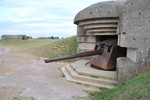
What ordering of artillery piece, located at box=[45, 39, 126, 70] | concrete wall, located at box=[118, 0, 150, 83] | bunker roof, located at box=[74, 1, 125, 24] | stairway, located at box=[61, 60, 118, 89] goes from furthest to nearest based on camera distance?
1. artillery piece, located at box=[45, 39, 126, 70]
2. bunker roof, located at box=[74, 1, 125, 24]
3. stairway, located at box=[61, 60, 118, 89]
4. concrete wall, located at box=[118, 0, 150, 83]

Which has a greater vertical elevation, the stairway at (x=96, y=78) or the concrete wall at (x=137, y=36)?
the concrete wall at (x=137, y=36)

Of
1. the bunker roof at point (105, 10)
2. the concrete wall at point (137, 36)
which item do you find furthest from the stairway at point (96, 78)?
the bunker roof at point (105, 10)

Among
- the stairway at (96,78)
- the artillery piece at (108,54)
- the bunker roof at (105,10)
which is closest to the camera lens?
the stairway at (96,78)

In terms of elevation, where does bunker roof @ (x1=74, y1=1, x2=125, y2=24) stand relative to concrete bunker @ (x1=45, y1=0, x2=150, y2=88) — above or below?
above

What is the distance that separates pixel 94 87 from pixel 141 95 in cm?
191

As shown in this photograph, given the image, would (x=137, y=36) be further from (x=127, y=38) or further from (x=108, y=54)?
(x=108, y=54)

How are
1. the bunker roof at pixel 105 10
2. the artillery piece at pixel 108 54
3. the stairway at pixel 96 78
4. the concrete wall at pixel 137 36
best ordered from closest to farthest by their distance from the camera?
the concrete wall at pixel 137 36, the stairway at pixel 96 78, the bunker roof at pixel 105 10, the artillery piece at pixel 108 54

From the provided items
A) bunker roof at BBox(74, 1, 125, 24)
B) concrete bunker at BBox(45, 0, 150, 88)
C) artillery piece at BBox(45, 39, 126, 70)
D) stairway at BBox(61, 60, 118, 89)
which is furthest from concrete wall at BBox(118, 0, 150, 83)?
artillery piece at BBox(45, 39, 126, 70)

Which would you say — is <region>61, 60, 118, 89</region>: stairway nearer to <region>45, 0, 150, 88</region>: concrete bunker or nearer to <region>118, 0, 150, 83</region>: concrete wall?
<region>45, 0, 150, 88</region>: concrete bunker

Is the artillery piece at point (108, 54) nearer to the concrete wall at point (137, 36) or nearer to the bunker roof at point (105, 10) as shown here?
the bunker roof at point (105, 10)

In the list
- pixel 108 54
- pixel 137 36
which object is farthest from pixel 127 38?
pixel 108 54

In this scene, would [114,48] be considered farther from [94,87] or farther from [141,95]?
[141,95]

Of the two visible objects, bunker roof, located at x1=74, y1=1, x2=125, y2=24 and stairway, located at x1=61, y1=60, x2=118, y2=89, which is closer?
stairway, located at x1=61, y1=60, x2=118, y2=89

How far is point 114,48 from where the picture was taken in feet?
17.3
